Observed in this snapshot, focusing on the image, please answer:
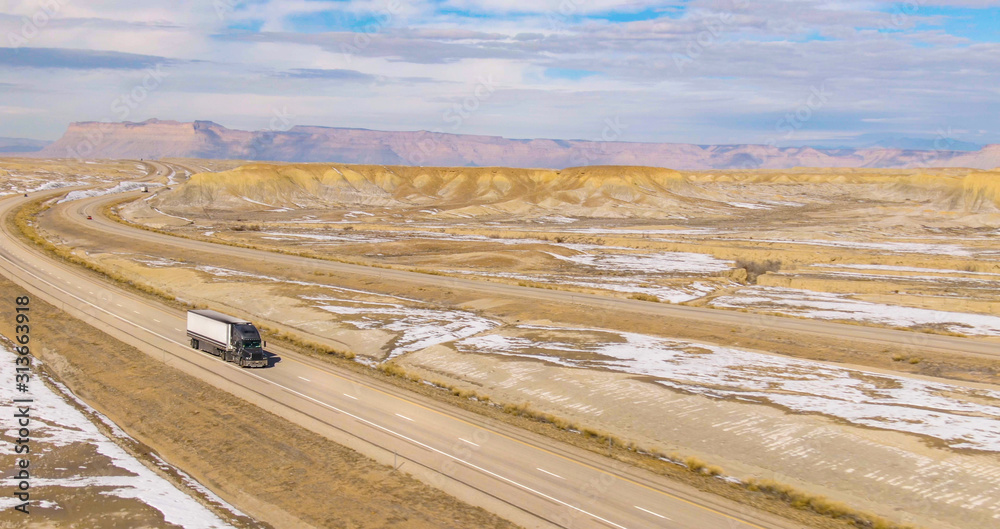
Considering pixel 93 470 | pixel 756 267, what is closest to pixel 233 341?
pixel 93 470

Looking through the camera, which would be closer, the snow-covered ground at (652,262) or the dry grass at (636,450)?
the dry grass at (636,450)

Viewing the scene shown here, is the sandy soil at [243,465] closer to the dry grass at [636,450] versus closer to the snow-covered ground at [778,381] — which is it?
the dry grass at [636,450]

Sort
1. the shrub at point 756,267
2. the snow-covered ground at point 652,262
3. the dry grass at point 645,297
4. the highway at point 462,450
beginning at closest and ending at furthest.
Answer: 1. the highway at point 462,450
2. the dry grass at point 645,297
3. the shrub at point 756,267
4. the snow-covered ground at point 652,262

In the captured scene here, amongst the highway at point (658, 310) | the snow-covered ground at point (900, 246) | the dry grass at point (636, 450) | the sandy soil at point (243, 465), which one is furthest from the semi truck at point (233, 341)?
the snow-covered ground at point (900, 246)

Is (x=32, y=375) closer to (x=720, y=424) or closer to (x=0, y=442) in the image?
(x=0, y=442)

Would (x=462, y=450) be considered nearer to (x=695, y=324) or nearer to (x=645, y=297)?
(x=695, y=324)
